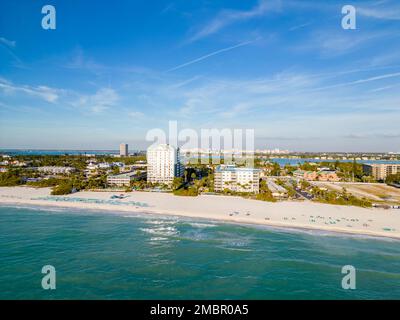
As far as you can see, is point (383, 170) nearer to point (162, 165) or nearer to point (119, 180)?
point (162, 165)

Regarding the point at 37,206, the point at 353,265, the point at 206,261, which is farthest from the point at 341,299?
the point at 37,206

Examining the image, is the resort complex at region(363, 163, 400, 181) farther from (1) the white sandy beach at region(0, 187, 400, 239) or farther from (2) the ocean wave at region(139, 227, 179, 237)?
(2) the ocean wave at region(139, 227, 179, 237)

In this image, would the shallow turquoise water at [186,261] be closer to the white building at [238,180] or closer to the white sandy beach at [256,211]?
the white sandy beach at [256,211]

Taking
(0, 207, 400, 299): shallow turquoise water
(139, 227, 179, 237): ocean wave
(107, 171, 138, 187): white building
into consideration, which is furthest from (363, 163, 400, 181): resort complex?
(139, 227, 179, 237): ocean wave

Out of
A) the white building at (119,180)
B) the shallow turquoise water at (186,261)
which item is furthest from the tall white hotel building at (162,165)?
the shallow turquoise water at (186,261)

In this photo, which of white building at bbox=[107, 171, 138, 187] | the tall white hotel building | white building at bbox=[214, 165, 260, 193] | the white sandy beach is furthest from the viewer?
the tall white hotel building

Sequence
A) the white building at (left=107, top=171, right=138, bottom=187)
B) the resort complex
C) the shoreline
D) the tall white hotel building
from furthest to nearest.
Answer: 1. the resort complex
2. the tall white hotel building
3. the white building at (left=107, top=171, right=138, bottom=187)
4. the shoreline

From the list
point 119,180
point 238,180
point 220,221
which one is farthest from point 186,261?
point 119,180
